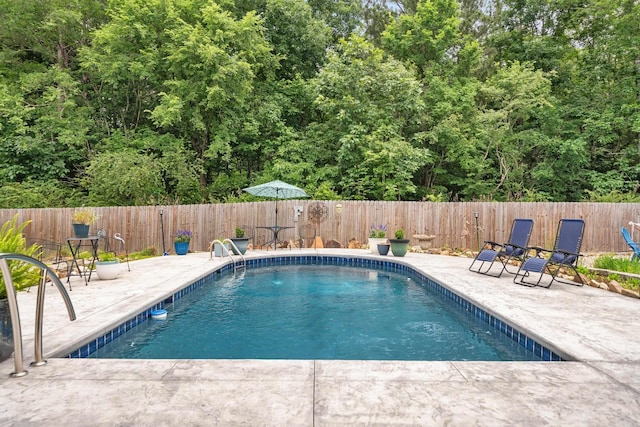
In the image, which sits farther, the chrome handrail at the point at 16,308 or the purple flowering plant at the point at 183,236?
the purple flowering plant at the point at 183,236


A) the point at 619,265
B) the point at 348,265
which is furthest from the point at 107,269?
the point at 619,265

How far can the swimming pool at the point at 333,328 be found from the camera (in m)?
3.47

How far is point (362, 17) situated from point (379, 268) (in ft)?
47.6

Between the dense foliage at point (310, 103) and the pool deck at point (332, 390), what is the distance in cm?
1023

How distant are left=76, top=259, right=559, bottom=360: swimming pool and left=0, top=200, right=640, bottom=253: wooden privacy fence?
459 centimetres

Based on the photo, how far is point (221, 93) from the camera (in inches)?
524

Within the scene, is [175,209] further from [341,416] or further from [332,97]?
[341,416]

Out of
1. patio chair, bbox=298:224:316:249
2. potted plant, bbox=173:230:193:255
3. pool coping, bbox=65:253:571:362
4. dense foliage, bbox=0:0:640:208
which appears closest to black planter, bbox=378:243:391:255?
pool coping, bbox=65:253:571:362

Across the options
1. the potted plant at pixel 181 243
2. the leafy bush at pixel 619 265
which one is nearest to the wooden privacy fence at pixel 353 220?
the potted plant at pixel 181 243

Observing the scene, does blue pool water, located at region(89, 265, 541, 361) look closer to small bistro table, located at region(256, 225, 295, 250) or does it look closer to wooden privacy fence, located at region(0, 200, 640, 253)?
small bistro table, located at region(256, 225, 295, 250)

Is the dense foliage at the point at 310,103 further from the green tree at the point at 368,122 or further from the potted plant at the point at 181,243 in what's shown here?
the potted plant at the point at 181,243

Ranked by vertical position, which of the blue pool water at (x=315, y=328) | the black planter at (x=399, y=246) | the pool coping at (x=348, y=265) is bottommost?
the blue pool water at (x=315, y=328)

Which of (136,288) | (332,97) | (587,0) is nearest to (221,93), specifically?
(332,97)

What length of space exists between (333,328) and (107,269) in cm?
374
